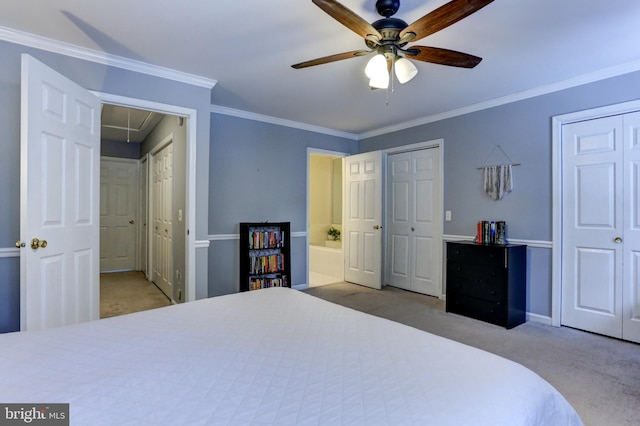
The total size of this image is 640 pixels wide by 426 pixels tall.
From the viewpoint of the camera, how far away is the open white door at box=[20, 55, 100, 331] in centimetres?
200

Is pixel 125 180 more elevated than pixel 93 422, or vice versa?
pixel 125 180

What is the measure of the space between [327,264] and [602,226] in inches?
149

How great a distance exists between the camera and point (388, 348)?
4.07 feet

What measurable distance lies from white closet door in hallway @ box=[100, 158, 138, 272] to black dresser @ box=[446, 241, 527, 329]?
548 cm

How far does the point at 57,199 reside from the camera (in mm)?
2248

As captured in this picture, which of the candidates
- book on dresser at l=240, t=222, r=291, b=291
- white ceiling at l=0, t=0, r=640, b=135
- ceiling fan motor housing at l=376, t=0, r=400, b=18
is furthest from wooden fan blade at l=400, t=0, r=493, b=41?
book on dresser at l=240, t=222, r=291, b=291

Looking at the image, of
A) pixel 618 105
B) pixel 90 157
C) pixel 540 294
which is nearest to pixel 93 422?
pixel 90 157

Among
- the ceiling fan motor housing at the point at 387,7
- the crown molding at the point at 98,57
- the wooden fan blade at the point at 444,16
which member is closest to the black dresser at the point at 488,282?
the wooden fan blade at the point at 444,16

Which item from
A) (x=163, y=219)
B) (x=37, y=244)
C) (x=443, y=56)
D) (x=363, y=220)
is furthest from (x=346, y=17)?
(x=163, y=219)

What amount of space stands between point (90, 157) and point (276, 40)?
1.67m

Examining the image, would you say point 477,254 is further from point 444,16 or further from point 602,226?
point 444,16

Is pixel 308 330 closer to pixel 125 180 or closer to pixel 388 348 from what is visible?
pixel 388 348

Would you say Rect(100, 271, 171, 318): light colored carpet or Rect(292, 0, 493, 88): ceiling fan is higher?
Rect(292, 0, 493, 88): ceiling fan

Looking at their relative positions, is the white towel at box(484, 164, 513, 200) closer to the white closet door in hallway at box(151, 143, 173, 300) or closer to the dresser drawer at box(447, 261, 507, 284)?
the dresser drawer at box(447, 261, 507, 284)
